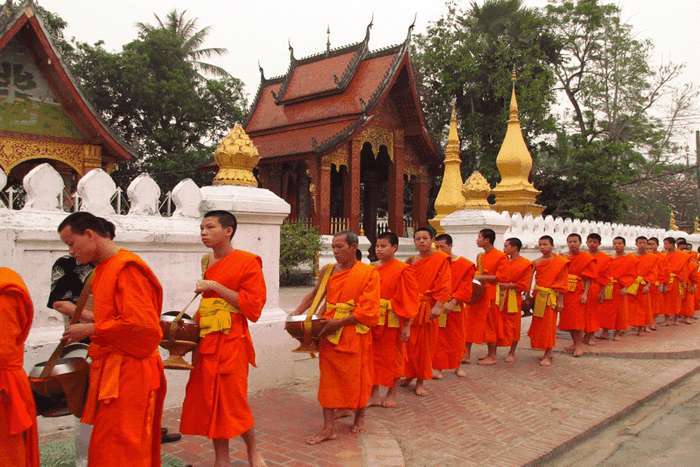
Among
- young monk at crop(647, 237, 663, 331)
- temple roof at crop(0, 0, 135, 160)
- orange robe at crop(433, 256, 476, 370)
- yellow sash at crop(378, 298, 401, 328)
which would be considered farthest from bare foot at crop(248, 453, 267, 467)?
temple roof at crop(0, 0, 135, 160)

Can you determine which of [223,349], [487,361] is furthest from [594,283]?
[223,349]

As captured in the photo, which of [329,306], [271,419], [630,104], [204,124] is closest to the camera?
[329,306]

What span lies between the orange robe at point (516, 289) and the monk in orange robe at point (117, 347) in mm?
5433

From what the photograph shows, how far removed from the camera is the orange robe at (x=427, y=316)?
19.9ft

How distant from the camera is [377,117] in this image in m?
19.5

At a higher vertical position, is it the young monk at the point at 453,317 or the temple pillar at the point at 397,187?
the temple pillar at the point at 397,187

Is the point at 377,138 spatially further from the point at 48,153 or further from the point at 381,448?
the point at 381,448

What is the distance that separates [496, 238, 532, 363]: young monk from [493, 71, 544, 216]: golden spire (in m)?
6.11

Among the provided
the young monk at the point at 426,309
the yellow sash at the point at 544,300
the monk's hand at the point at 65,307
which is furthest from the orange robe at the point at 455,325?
Answer: the monk's hand at the point at 65,307

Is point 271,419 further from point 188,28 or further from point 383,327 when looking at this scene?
point 188,28

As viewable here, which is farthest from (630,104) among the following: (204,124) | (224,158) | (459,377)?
(224,158)

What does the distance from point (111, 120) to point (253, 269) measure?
26.0 m

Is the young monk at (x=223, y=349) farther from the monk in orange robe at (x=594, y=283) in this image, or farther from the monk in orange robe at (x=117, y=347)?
the monk in orange robe at (x=594, y=283)

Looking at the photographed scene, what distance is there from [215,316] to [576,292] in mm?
6237
